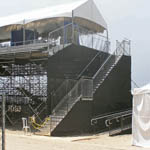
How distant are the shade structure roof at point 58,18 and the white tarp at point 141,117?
477 inches

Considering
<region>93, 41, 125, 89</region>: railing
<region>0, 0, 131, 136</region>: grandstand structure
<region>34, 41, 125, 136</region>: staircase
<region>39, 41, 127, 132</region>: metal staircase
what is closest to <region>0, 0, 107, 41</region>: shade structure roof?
<region>0, 0, 131, 136</region>: grandstand structure

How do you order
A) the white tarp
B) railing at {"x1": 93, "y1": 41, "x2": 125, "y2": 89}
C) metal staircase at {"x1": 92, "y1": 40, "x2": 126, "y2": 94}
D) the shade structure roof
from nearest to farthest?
the white tarp, metal staircase at {"x1": 92, "y1": 40, "x2": 126, "y2": 94}, railing at {"x1": 93, "y1": 41, "x2": 125, "y2": 89}, the shade structure roof

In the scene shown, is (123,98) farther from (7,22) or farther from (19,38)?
(7,22)

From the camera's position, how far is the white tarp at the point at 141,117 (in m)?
13.6

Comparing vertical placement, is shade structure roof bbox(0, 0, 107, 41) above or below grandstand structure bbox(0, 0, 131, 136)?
above

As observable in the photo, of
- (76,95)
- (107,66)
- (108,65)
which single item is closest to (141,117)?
(76,95)

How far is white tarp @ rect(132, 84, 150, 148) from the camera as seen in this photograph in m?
13.6

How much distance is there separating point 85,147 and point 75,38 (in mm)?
11664

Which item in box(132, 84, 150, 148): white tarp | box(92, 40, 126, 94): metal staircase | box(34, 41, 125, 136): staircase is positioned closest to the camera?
box(132, 84, 150, 148): white tarp

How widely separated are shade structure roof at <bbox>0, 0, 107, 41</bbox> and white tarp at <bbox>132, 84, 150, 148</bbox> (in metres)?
12.1

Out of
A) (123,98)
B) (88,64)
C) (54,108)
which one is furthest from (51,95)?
(123,98)

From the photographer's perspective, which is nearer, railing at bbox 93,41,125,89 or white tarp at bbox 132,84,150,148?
white tarp at bbox 132,84,150,148

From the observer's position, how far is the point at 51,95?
20.0 m

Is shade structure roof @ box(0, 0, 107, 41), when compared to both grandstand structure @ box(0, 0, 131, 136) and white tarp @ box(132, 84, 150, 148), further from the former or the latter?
white tarp @ box(132, 84, 150, 148)
